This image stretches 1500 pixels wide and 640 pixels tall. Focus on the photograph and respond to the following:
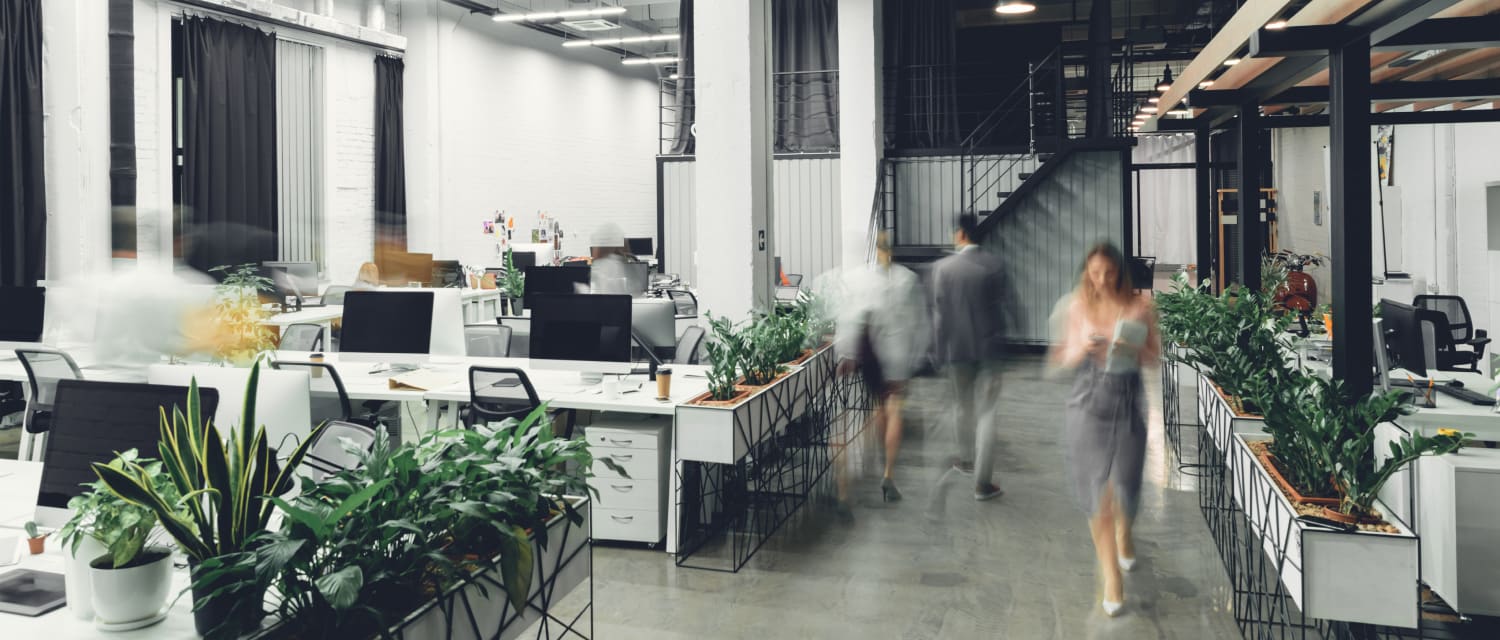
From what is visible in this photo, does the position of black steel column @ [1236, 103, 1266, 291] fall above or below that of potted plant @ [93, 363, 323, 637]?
above

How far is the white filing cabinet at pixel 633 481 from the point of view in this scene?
4.65 meters

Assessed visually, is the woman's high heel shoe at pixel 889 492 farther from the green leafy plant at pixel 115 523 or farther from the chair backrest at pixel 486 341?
the green leafy plant at pixel 115 523

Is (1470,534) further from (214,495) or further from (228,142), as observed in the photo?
(228,142)

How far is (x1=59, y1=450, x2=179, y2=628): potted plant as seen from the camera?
1.86 metres

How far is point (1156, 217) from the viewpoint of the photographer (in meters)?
24.0

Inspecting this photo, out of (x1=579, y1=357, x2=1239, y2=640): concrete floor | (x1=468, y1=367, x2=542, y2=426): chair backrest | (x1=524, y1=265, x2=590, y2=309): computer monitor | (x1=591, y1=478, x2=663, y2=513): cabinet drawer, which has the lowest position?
(x1=579, y1=357, x2=1239, y2=640): concrete floor

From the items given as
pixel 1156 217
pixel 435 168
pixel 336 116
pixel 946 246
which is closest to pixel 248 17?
pixel 336 116

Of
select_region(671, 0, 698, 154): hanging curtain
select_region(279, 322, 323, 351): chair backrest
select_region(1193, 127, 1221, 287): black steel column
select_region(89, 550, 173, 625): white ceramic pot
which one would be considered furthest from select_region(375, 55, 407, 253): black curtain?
select_region(89, 550, 173, 625): white ceramic pot

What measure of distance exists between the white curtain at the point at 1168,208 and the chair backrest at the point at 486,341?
20373mm

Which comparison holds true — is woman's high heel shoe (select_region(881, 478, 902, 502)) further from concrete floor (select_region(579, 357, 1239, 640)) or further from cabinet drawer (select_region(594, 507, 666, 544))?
cabinet drawer (select_region(594, 507, 666, 544))

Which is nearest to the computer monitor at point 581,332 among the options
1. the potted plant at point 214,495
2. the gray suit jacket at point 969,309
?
the gray suit jacket at point 969,309

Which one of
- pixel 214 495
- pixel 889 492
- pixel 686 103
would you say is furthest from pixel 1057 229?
pixel 214 495

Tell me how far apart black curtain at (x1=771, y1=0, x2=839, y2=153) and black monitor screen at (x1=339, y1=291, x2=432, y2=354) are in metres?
8.86

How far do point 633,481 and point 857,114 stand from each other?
25.5 feet
